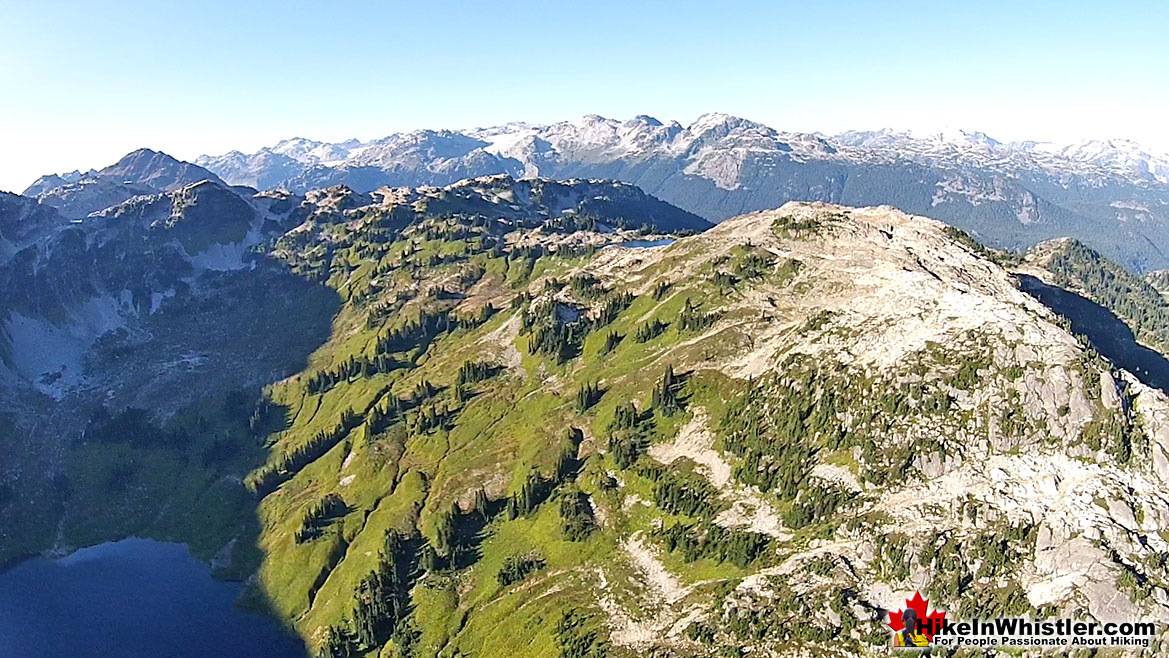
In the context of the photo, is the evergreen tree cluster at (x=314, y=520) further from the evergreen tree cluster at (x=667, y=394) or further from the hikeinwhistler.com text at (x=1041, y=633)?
the hikeinwhistler.com text at (x=1041, y=633)

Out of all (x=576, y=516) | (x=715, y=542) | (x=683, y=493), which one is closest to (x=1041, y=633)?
(x=715, y=542)

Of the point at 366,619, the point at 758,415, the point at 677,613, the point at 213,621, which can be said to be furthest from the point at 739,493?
the point at 213,621

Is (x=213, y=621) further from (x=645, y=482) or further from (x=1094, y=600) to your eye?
(x=1094, y=600)

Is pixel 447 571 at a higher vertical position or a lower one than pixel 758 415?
lower

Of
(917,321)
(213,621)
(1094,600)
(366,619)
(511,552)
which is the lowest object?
(213,621)

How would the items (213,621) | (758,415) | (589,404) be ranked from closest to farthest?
1. (758,415)
2. (213,621)
3. (589,404)

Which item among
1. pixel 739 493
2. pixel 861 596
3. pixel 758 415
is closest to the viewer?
pixel 861 596

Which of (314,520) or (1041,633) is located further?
(314,520)

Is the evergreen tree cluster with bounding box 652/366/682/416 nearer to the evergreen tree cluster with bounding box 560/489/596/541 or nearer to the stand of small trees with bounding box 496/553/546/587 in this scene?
the evergreen tree cluster with bounding box 560/489/596/541

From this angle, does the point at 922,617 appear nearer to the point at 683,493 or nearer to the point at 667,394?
the point at 683,493
